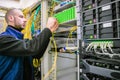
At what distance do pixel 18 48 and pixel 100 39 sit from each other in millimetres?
572

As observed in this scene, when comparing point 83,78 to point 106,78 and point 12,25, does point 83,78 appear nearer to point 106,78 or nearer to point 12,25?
point 106,78

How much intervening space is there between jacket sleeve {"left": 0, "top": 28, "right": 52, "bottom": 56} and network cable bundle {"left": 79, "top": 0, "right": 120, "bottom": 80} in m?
0.31

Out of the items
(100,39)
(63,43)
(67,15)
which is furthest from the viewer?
(63,43)

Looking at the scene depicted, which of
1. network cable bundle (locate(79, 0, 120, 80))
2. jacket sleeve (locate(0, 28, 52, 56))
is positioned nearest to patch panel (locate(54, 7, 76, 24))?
network cable bundle (locate(79, 0, 120, 80))

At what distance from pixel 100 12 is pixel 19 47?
0.62 metres

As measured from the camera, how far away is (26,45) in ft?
3.90

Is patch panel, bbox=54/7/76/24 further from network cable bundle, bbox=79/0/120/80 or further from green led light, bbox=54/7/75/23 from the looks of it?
network cable bundle, bbox=79/0/120/80

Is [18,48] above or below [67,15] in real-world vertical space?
below

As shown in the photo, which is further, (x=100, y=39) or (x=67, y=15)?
(x=67, y=15)

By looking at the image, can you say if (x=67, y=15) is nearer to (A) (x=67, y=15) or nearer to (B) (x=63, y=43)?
(A) (x=67, y=15)

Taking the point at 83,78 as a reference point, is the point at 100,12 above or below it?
above

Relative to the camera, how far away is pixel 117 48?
107 cm

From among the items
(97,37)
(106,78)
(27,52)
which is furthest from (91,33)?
(27,52)

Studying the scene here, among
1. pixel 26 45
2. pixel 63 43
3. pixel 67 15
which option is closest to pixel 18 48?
pixel 26 45
